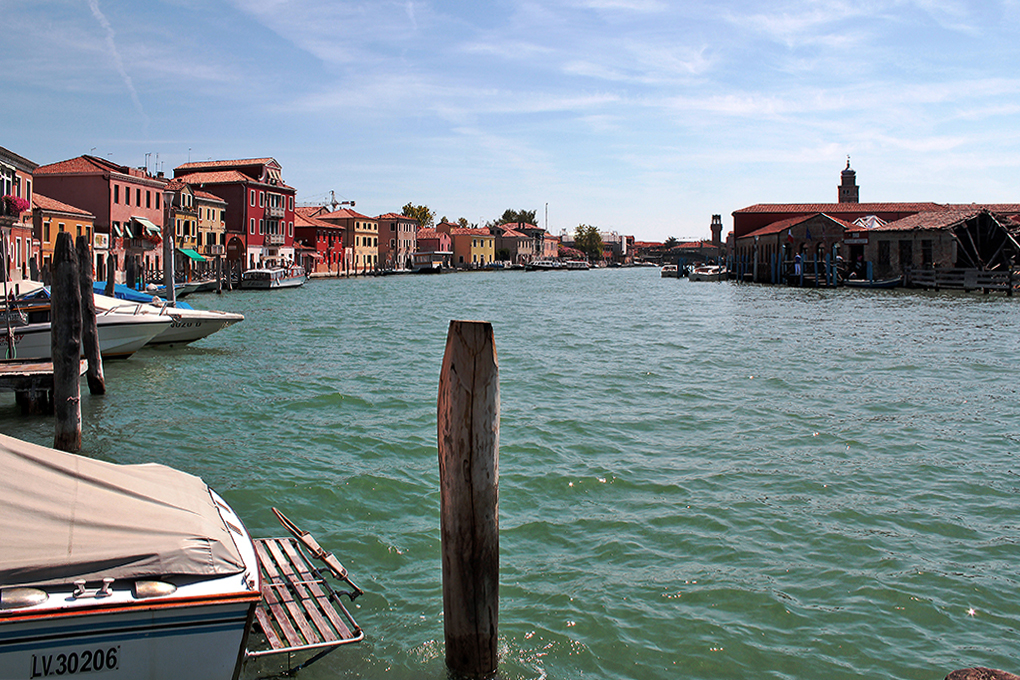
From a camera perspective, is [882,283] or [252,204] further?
[252,204]

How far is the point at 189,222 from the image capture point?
174 feet

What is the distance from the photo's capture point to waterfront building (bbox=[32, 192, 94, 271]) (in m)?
35.9

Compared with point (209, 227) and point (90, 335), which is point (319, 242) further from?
point (90, 335)

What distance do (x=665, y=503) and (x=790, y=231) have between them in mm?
55862

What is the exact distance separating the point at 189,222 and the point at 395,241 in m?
41.6

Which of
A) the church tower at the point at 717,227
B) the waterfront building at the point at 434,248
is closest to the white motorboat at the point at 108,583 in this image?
the waterfront building at the point at 434,248

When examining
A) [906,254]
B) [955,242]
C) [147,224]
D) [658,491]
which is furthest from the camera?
[906,254]

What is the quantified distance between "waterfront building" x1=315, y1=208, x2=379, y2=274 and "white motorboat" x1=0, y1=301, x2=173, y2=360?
6601 centimetres

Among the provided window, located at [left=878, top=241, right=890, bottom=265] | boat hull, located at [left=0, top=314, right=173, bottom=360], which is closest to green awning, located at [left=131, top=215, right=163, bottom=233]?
boat hull, located at [left=0, top=314, right=173, bottom=360]

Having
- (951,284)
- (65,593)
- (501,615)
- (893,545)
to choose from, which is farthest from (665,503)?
(951,284)

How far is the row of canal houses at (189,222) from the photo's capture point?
3522 centimetres

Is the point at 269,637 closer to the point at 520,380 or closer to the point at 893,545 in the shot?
the point at 893,545

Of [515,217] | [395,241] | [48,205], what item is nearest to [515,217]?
[515,217]

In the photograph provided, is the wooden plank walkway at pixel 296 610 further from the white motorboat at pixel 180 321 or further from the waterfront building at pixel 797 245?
the waterfront building at pixel 797 245
